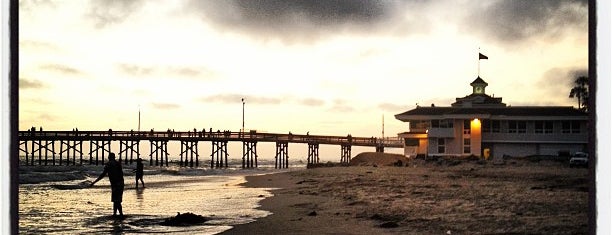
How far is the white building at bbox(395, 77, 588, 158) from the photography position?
2152 centimetres

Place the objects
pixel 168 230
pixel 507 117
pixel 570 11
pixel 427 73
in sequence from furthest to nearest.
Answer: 1. pixel 507 117
2. pixel 427 73
3. pixel 168 230
4. pixel 570 11

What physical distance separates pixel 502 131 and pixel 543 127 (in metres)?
1.37

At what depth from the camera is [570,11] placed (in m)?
6.43

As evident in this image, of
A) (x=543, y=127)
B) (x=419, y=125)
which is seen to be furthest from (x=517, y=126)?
(x=419, y=125)

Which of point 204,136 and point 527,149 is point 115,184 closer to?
point 527,149

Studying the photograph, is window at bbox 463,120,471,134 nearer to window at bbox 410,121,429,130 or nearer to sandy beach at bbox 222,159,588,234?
window at bbox 410,121,429,130

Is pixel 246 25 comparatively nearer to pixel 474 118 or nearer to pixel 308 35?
pixel 308 35

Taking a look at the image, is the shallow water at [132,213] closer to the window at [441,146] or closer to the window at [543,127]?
the window at [441,146]

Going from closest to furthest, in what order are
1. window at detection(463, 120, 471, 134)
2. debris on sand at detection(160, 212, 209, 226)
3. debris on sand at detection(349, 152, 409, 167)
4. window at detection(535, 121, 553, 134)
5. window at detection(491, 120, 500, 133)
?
debris on sand at detection(160, 212, 209, 226)
window at detection(535, 121, 553, 134)
window at detection(491, 120, 500, 133)
window at detection(463, 120, 471, 134)
debris on sand at detection(349, 152, 409, 167)

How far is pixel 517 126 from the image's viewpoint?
22.2 m

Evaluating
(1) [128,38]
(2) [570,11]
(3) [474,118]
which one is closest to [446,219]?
(2) [570,11]

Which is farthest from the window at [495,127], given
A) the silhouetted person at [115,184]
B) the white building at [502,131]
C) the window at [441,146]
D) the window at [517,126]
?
the silhouetted person at [115,184]

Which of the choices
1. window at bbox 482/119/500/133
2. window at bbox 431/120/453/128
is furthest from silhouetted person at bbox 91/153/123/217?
window at bbox 482/119/500/133

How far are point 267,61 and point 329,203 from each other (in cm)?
231
